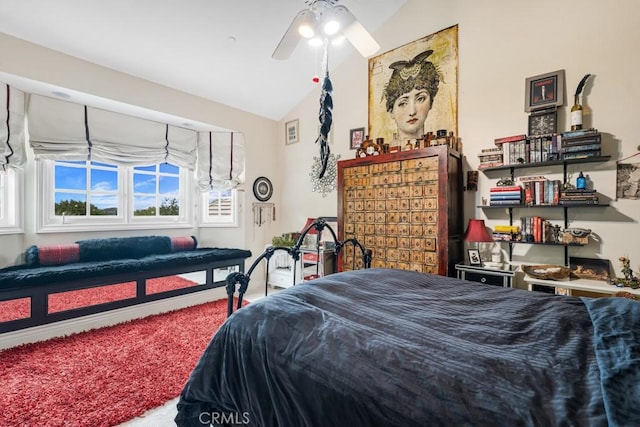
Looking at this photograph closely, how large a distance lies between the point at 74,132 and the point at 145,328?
7.33 feet

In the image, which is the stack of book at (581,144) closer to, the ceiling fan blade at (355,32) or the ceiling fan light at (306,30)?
the ceiling fan blade at (355,32)

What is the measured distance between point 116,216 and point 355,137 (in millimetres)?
3178

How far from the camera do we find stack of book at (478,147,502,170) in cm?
275

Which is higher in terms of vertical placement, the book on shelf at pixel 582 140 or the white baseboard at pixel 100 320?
the book on shelf at pixel 582 140

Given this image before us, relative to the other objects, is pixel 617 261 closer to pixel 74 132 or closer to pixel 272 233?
pixel 272 233

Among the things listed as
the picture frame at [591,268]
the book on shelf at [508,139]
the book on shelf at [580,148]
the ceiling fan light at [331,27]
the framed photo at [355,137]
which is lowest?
the picture frame at [591,268]

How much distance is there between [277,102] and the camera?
4.40m

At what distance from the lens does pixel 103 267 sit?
286 cm

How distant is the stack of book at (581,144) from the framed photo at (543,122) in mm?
144

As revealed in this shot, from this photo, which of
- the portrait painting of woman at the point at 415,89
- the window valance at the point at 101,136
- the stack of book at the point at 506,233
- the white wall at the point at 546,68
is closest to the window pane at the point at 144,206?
the window valance at the point at 101,136

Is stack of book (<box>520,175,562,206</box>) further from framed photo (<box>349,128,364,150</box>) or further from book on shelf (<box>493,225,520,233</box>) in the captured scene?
framed photo (<box>349,128,364,150</box>)

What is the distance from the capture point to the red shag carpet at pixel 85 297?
2.49 m

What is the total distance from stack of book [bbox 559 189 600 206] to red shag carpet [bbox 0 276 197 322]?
4.02m

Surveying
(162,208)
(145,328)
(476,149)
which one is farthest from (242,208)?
(476,149)
